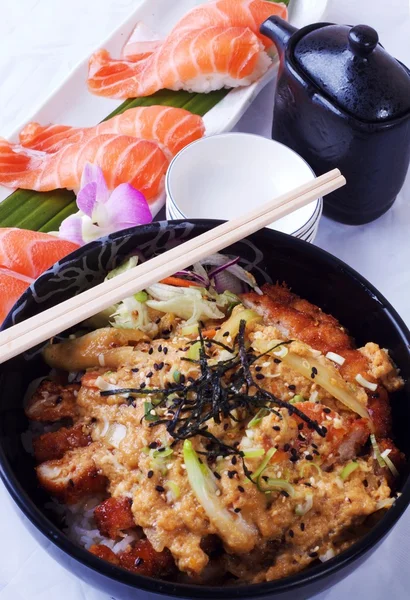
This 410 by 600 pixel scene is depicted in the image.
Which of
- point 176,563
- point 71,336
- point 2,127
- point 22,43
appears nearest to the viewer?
point 176,563

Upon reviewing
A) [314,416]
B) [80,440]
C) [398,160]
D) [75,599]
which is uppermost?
[80,440]

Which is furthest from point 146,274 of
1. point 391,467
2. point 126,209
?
point 391,467

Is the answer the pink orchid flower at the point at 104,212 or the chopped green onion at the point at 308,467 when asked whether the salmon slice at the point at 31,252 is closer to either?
the pink orchid flower at the point at 104,212

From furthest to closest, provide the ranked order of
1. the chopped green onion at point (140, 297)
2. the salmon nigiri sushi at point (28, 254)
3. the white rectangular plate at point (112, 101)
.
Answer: the white rectangular plate at point (112, 101)
the salmon nigiri sushi at point (28, 254)
the chopped green onion at point (140, 297)

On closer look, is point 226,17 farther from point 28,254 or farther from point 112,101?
point 28,254

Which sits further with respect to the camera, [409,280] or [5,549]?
[409,280]

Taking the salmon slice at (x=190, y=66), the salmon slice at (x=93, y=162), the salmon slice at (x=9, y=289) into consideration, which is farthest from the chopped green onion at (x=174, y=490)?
the salmon slice at (x=190, y=66)

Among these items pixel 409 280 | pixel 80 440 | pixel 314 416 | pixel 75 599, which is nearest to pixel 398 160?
pixel 409 280

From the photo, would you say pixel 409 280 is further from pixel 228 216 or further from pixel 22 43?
pixel 22 43
